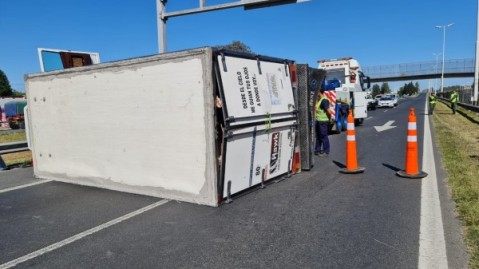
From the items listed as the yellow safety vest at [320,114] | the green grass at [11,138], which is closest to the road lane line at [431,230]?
the yellow safety vest at [320,114]

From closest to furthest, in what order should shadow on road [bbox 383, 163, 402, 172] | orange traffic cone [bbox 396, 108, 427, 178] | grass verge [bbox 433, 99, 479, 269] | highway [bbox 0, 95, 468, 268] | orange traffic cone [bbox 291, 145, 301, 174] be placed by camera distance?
highway [bbox 0, 95, 468, 268]
grass verge [bbox 433, 99, 479, 269]
orange traffic cone [bbox 396, 108, 427, 178]
orange traffic cone [bbox 291, 145, 301, 174]
shadow on road [bbox 383, 163, 402, 172]

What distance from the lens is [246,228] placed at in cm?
455

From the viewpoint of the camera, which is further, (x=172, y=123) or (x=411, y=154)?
(x=411, y=154)

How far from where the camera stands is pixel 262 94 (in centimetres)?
638

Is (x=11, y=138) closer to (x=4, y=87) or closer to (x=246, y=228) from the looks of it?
(x=246, y=228)

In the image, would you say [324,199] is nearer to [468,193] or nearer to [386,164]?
[468,193]

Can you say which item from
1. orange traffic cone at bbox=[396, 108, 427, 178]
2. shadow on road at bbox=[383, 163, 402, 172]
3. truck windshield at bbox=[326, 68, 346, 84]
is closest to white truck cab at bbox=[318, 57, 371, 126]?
truck windshield at bbox=[326, 68, 346, 84]

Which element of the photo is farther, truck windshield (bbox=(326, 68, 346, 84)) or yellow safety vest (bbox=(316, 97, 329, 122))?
truck windshield (bbox=(326, 68, 346, 84))

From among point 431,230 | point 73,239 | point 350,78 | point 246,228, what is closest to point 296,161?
point 246,228

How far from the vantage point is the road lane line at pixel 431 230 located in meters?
3.59

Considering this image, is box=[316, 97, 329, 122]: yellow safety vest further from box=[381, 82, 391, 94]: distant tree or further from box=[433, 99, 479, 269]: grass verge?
box=[381, 82, 391, 94]: distant tree

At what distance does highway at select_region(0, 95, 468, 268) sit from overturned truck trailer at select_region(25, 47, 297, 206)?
0.32 meters

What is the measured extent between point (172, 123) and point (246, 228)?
2.05 meters

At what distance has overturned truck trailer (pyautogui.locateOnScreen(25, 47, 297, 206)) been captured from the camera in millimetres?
5453
